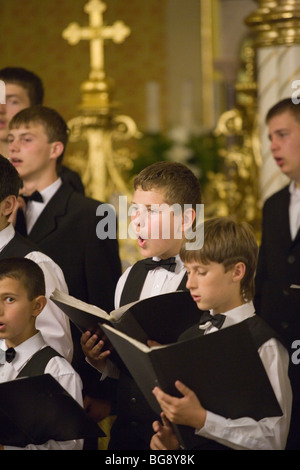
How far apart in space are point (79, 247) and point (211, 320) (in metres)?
1.33

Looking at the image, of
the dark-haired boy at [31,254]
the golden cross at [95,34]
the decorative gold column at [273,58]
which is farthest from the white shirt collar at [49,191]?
the golden cross at [95,34]

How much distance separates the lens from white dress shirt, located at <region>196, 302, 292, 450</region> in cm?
260

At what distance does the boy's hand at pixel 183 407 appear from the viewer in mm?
2537

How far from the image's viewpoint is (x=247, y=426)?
8.55 feet

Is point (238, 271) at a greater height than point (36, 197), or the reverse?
point (36, 197)

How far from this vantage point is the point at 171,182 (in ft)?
10.3

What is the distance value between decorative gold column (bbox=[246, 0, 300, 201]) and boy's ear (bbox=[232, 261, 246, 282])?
2.99m

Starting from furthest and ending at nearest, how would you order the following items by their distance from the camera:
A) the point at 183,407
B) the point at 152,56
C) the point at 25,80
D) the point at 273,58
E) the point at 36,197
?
1. the point at 152,56
2. the point at 273,58
3. the point at 25,80
4. the point at 36,197
5. the point at 183,407

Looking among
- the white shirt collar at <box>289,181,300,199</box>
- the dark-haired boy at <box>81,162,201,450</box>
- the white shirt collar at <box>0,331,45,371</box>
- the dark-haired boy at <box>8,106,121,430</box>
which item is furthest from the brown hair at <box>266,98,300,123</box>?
the white shirt collar at <box>0,331,45,371</box>

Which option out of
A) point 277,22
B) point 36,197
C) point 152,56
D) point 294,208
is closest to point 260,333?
point 36,197

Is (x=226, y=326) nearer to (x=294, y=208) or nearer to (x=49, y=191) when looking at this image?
(x=49, y=191)

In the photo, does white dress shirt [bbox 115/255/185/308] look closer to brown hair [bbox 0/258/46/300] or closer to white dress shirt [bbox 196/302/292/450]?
brown hair [bbox 0/258/46/300]

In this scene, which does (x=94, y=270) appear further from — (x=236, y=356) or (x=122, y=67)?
(x=122, y=67)

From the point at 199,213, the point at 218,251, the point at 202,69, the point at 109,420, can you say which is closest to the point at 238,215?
the point at 109,420
